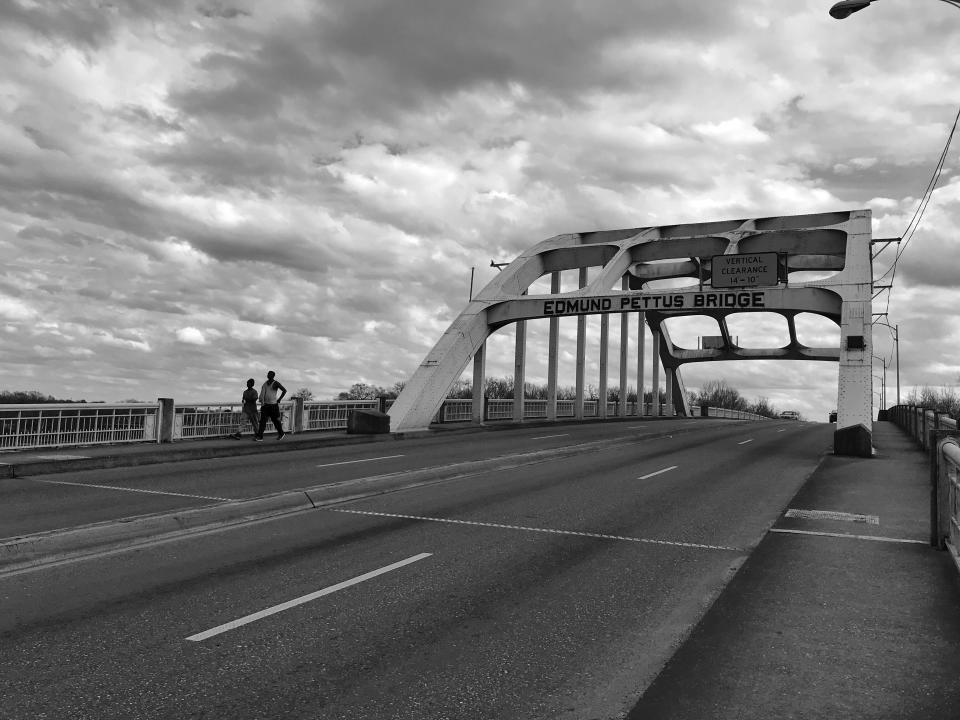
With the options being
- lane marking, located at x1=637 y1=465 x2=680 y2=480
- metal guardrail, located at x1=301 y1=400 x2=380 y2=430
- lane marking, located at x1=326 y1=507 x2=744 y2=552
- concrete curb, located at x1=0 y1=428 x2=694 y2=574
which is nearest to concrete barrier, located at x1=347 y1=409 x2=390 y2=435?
metal guardrail, located at x1=301 y1=400 x2=380 y2=430

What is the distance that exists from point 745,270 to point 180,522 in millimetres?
24457

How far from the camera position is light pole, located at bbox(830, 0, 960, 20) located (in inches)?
532

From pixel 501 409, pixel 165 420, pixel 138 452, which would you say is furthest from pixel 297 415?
pixel 501 409

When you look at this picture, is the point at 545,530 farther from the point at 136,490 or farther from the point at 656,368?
the point at 656,368

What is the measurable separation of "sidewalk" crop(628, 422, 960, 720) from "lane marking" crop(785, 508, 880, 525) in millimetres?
876

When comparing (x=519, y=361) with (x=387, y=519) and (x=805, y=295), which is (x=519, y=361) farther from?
(x=387, y=519)

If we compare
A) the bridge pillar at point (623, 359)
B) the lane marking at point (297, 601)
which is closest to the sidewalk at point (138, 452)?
the lane marking at point (297, 601)

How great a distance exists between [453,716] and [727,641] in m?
2.50

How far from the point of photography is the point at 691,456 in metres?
21.2

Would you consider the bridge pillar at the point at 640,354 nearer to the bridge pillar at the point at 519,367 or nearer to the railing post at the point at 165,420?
the bridge pillar at the point at 519,367

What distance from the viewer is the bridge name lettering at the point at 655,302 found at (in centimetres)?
2817

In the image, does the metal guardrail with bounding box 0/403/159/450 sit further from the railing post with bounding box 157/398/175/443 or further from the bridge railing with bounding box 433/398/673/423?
the bridge railing with bounding box 433/398/673/423

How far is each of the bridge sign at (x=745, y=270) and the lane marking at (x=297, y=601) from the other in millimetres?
23642

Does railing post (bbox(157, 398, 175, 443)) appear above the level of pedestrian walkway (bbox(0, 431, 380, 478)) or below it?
above
